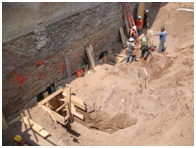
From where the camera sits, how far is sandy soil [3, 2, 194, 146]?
5.06 meters

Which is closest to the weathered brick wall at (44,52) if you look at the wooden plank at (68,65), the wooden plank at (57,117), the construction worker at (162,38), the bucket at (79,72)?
the wooden plank at (68,65)

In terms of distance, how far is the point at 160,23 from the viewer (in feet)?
42.5

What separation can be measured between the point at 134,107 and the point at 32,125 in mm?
3646

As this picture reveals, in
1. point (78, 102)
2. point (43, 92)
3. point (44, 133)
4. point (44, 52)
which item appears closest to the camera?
point (44, 133)

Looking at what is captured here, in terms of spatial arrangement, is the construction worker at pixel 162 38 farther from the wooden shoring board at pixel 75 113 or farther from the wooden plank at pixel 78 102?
the wooden shoring board at pixel 75 113

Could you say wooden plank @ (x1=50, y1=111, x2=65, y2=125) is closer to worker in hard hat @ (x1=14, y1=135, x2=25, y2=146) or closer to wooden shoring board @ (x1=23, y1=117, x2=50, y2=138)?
wooden shoring board @ (x1=23, y1=117, x2=50, y2=138)

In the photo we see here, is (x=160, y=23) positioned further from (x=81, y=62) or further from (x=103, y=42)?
(x=81, y=62)

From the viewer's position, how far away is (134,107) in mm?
6336

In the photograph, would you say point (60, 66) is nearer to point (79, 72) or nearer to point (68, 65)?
point (68, 65)

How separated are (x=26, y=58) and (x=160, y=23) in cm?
1081

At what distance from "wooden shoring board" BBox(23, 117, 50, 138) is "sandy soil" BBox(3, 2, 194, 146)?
166mm

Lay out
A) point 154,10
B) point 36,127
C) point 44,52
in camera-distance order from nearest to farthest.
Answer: point 36,127 → point 44,52 → point 154,10

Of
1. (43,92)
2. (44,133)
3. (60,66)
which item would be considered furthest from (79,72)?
(44,133)

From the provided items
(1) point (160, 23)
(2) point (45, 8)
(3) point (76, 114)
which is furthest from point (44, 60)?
(1) point (160, 23)
